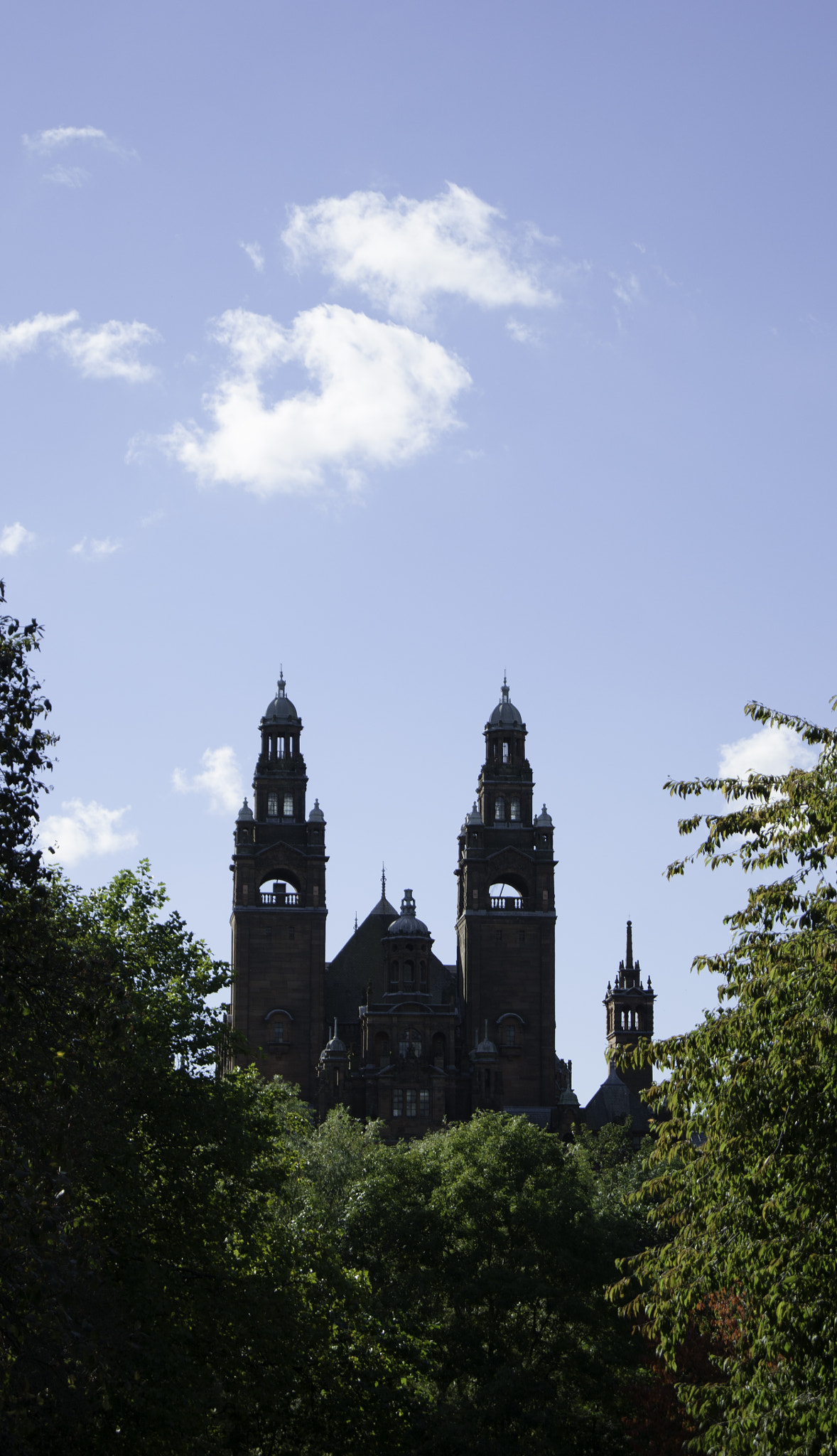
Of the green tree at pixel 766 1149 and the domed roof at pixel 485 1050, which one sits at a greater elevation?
the domed roof at pixel 485 1050

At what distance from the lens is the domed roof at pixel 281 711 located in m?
101

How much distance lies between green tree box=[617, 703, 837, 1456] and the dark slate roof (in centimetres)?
7441

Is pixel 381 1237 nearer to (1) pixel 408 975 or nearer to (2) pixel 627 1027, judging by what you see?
(1) pixel 408 975

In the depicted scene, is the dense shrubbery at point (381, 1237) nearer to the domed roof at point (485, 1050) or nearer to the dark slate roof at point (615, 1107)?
the domed roof at point (485, 1050)

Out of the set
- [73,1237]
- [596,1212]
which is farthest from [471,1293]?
[73,1237]

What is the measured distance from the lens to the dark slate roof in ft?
319

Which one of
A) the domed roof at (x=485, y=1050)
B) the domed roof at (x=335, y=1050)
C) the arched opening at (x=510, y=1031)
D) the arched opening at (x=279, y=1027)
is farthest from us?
the arched opening at (x=510, y=1031)

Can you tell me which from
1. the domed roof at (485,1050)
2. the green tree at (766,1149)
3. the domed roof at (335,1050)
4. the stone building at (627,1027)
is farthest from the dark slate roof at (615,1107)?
the green tree at (766,1149)

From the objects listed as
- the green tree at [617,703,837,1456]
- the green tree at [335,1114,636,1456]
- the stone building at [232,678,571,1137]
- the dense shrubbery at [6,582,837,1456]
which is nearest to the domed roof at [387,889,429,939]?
the stone building at [232,678,571,1137]

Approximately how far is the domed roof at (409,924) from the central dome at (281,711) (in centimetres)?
1316

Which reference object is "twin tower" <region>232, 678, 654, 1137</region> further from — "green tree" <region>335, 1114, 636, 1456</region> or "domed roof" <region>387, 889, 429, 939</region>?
"green tree" <region>335, 1114, 636, 1456</region>

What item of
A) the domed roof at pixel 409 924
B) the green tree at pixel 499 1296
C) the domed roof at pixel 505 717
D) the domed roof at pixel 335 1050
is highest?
the domed roof at pixel 505 717

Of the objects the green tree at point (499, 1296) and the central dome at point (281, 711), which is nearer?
the green tree at point (499, 1296)

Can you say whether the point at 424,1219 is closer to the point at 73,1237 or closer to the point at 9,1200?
the point at 73,1237
